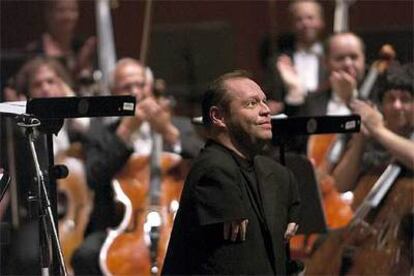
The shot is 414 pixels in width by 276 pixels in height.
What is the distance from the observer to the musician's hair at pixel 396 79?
6.64m

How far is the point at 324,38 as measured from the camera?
7410 millimetres

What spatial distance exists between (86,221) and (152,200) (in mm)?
397

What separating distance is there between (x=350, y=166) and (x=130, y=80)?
1161mm

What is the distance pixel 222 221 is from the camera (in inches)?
185

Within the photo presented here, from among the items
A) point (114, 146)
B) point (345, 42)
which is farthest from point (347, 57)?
point (114, 146)

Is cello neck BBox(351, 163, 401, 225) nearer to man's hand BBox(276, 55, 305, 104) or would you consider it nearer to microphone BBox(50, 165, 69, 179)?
man's hand BBox(276, 55, 305, 104)

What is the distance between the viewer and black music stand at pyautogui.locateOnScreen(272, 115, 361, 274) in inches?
219

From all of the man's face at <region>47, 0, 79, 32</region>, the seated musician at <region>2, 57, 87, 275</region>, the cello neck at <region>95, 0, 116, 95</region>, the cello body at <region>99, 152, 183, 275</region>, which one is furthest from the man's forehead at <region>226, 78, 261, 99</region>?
the man's face at <region>47, 0, 79, 32</region>

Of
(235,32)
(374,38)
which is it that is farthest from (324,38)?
(235,32)

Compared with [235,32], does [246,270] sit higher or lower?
lower

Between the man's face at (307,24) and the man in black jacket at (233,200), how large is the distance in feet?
8.21

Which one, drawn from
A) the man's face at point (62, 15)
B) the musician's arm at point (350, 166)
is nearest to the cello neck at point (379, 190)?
the musician's arm at point (350, 166)

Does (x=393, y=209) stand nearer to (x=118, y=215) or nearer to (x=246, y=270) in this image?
(x=118, y=215)

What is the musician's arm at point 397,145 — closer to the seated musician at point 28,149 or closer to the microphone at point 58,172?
the seated musician at point 28,149
